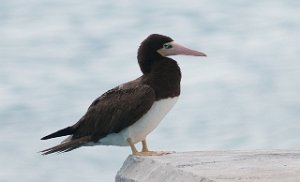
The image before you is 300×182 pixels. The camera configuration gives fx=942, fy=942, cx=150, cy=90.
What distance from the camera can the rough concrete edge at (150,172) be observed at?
790cm

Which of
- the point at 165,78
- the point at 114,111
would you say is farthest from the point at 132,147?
the point at 165,78

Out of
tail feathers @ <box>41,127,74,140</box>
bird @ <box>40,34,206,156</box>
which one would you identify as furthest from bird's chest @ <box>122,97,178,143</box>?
tail feathers @ <box>41,127,74,140</box>

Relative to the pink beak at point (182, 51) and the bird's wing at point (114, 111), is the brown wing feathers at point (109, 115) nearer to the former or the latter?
the bird's wing at point (114, 111)

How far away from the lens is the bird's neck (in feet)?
29.6

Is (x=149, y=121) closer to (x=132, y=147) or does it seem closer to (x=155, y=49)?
(x=132, y=147)

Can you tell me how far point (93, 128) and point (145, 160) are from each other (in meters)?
0.69

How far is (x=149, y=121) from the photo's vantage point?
9.01 meters

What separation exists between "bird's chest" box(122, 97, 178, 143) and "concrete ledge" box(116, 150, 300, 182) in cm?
23

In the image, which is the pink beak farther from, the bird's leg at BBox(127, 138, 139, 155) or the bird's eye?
the bird's leg at BBox(127, 138, 139, 155)

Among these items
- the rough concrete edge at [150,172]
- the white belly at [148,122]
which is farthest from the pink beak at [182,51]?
the rough concrete edge at [150,172]

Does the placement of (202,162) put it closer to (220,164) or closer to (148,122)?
(220,164)

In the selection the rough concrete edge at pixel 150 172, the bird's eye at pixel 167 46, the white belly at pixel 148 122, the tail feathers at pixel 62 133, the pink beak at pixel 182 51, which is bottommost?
the rough concrete edge at pixel 150 172

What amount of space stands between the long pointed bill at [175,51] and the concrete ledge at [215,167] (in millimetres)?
987

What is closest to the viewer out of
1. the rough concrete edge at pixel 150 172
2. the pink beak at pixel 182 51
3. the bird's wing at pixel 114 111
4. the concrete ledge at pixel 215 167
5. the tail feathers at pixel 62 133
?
the concrete ledge at pixel 215 167
